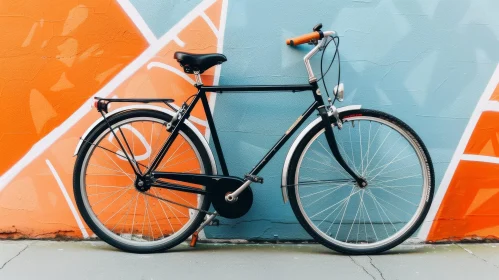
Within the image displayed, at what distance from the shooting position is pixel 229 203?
331 centimetres

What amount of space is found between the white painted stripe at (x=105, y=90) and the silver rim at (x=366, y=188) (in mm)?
1237

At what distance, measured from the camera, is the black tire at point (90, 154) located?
129 inches

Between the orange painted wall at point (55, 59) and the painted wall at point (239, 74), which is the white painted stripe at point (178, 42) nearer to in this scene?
the painted wall at point (239, 74)

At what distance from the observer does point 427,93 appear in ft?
11.7

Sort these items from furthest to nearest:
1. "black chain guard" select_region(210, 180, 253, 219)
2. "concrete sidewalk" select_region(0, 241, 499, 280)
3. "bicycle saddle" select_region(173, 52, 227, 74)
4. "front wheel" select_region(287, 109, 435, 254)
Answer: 1. "front wheel" select_region(287, 109, 435, 254)
2. "black chain guard" select_region(210, 180, 253, 219)
3. "bicycle saddle" select_region(173, 52, 227, 74)
4. "concrete sidewalk" select_region(0, 241, 499, 280)

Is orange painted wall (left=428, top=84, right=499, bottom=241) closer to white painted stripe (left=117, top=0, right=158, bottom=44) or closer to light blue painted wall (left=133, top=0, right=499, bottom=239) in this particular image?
light blue painted wall (left=133, top=0, right=499, bottom=239)

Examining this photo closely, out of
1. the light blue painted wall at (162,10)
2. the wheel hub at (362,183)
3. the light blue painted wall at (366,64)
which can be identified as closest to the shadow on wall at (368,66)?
the light blue painted wall at (366,64)

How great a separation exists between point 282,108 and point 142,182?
1.09 metres

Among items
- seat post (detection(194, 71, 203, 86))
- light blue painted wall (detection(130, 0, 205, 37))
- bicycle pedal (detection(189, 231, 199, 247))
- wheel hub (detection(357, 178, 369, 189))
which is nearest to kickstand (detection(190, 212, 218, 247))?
bicycle pedal (detection(189, 231, 199, 247))

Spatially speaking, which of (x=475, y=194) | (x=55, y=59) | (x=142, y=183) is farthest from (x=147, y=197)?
(x=475, y=194)

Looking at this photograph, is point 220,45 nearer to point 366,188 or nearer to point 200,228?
point 200,228

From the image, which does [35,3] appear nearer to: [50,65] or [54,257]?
[50,65]

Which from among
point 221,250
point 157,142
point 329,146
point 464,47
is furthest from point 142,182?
point 464,47

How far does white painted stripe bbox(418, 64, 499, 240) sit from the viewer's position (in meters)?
3.57
